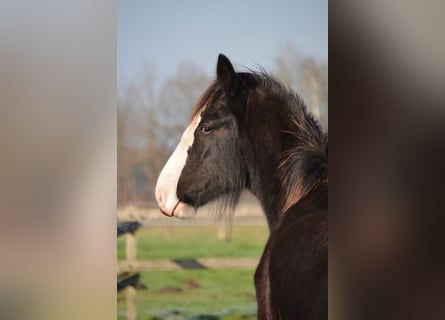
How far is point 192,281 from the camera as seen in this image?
3105 mm

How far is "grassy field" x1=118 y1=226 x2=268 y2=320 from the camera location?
304 centimetres

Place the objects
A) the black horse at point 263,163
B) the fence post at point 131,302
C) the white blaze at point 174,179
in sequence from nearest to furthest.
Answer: the black horse at point 263,163 < the white blaze at point 174,179 < the fence post at point 131,302

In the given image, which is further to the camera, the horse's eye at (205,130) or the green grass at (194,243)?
the green grass at (194,243)

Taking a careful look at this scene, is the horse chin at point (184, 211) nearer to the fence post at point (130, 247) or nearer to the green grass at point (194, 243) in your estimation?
the green grass at point (194, 243)

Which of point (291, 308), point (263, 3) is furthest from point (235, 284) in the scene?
point (263, 3)

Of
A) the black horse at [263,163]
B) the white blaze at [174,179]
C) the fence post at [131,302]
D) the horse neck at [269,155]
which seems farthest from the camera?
the fence post at [131,302]

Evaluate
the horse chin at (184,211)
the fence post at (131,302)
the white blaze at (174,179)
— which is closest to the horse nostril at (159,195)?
the white blaze at (174,179)

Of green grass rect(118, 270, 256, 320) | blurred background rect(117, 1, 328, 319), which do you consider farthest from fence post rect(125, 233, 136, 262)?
green grass rect(118, 270, 256, 320)

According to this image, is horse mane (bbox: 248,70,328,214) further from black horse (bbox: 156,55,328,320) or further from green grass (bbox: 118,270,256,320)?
green grass (bbox: 118,270,256,320)

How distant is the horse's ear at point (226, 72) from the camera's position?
9.32 ft

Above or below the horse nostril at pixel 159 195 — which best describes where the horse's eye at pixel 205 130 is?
above

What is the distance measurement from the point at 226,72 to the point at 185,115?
369 mm
